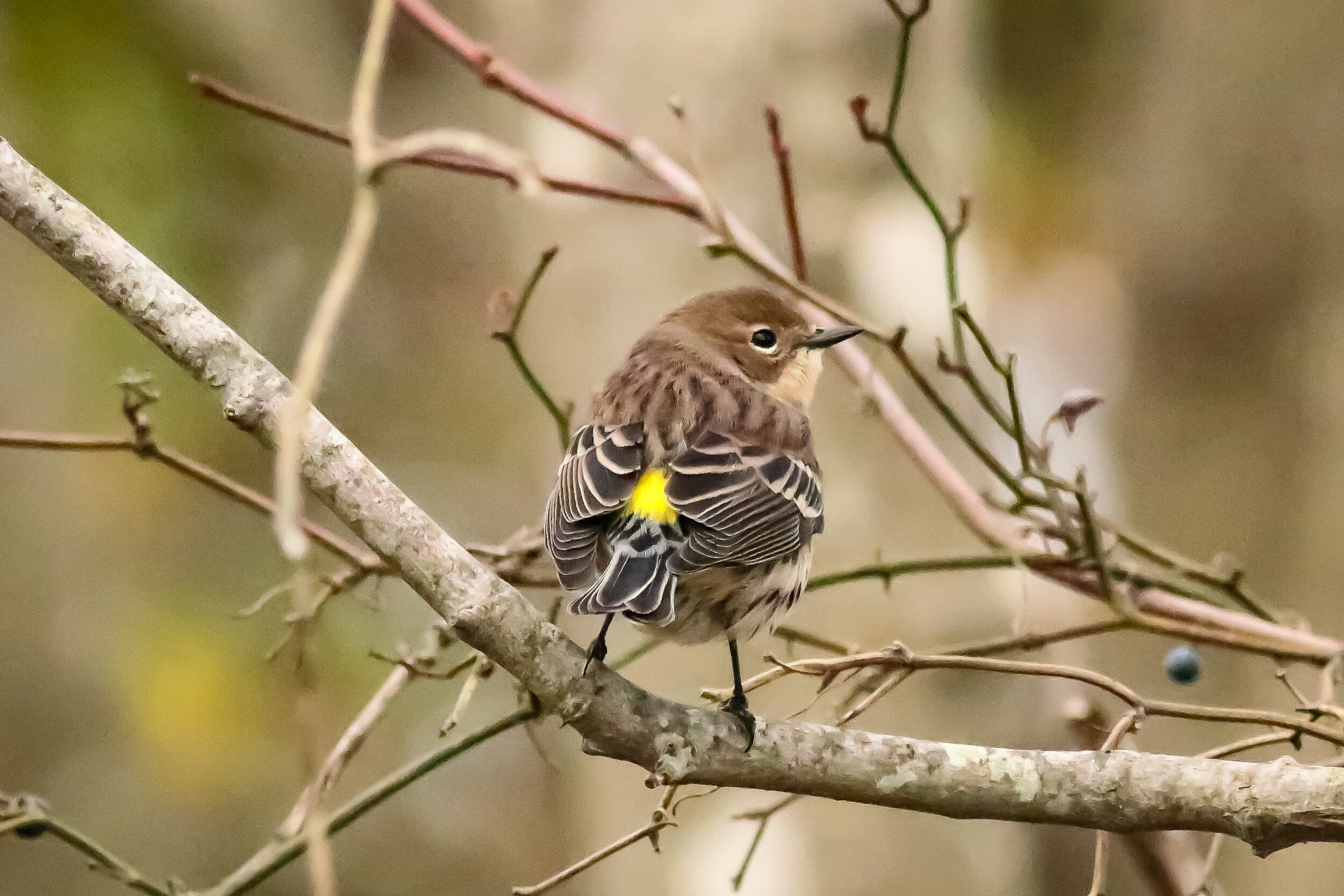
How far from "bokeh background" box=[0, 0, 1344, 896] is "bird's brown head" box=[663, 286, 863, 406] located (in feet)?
0.49

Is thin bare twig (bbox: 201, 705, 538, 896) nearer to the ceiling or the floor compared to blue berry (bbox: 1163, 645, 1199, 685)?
nearer to the floor

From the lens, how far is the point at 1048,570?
79.8 inches

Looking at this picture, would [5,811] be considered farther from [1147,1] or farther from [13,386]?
[1147,1]

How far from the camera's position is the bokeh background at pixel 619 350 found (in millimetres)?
2797

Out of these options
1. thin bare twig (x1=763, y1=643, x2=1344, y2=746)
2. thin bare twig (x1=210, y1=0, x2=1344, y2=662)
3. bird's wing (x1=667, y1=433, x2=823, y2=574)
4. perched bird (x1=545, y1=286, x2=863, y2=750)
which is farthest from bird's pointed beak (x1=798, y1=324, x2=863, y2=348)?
Result: thin bare twig (x1=763, y1=643, x2=1344, y2=746)

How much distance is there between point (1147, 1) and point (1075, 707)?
11.8 feet

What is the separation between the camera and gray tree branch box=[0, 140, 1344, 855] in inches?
54.0

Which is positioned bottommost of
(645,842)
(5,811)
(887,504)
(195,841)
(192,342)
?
(5,811)

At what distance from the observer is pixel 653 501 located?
204 cm

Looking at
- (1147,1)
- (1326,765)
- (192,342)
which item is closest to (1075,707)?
(1326,765)

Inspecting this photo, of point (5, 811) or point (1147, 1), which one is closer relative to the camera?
point (5, 811)

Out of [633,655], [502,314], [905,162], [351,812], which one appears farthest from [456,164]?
[351,812]

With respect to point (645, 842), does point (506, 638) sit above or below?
below

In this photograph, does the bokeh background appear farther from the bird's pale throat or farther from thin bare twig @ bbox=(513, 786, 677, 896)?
thin bare twig @ bbox=(513, 786, 677, 896)
